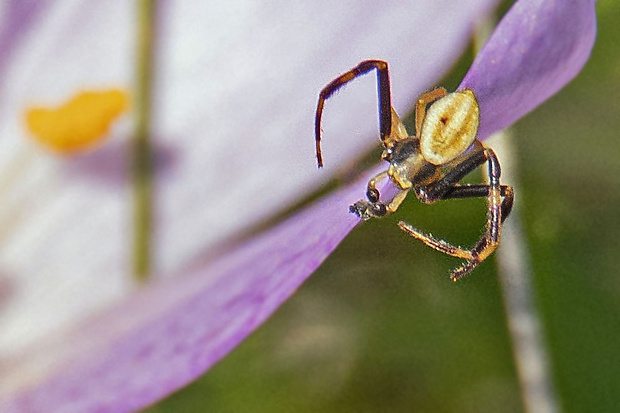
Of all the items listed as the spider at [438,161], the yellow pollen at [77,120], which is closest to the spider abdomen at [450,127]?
the spider at [438,161]

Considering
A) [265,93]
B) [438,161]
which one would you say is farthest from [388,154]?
[265,93]

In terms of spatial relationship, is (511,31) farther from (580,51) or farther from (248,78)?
(248,78)

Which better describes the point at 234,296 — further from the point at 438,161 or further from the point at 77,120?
the point at 77,120

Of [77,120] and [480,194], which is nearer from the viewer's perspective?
[480,194]

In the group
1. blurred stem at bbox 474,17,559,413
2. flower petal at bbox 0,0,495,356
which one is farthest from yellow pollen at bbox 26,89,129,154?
blurred stem at bbox 474,17,559,413

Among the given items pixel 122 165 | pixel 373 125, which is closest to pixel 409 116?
pixel 373 125
